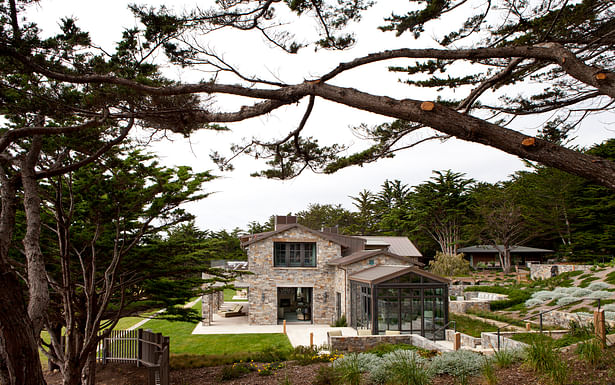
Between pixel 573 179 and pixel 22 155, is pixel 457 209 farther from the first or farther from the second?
pixel 22 155

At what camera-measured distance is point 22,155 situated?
7.50 meters

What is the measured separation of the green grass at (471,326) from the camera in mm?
15070

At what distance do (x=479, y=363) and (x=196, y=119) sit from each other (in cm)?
609

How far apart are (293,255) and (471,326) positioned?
9.56 metres

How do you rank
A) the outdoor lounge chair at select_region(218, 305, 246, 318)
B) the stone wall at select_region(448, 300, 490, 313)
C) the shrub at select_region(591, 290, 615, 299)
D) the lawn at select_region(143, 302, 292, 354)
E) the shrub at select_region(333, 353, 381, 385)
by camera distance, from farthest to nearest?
the outdoor lounge chair at select_region(218, 305, 246, 318) < the stone wall at select_region(448, 300, 490, 313) < the shrub at select_region(591, 290, 615, 299) < the lawn at select_region(143, 302, 292, 354) < the shrub at select_region(333, 353, 381, 385)

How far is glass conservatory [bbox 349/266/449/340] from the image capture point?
16.9m

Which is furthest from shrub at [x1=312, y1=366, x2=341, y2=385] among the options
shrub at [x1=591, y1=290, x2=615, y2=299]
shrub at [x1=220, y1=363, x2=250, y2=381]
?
shrub at [x1=591, y1=290, x2=615, y2=299]

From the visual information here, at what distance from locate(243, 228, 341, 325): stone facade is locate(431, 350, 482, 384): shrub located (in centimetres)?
1448

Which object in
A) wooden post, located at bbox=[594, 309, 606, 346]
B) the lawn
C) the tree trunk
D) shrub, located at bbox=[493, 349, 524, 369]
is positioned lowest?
the lawn

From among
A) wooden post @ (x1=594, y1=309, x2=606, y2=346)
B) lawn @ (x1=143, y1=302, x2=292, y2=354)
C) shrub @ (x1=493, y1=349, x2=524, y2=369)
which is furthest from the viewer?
lawn @ (x1=143, y1=302, x2=292, y2=354)

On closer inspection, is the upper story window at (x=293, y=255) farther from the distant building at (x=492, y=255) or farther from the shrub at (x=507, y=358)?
the distant building at (x=492, y=255)

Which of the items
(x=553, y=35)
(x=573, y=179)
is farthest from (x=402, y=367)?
(x=573, y=179)

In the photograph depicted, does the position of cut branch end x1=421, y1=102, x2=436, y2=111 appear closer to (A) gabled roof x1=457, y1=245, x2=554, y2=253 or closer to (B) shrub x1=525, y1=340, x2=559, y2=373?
(B) shrub x1=525, y1=340, x2=559, y2=373

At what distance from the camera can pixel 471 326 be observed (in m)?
16.3
